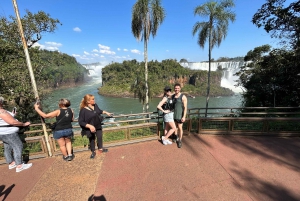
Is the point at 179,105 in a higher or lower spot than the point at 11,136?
higher

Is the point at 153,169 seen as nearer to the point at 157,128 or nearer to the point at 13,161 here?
the point at 157,128

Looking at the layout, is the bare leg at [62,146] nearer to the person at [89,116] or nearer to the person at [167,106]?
the person at [89,116]

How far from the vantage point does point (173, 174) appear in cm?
300

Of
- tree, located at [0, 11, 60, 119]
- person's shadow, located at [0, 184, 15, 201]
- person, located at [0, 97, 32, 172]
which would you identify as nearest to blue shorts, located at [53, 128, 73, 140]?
person, located at [0, 97, 32, 172]

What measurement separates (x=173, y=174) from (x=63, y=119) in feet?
8.46

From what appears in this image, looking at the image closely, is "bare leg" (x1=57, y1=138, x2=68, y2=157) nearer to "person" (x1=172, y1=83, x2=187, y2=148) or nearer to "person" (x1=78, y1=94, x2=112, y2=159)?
"person" (x1=78, y1=94, x2=112, y2=159)

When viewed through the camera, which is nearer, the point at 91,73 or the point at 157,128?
the point at 157,128

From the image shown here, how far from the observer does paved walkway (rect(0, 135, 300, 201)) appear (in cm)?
254

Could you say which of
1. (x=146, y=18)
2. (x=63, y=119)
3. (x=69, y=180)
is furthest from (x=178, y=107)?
(x=146, y=18)

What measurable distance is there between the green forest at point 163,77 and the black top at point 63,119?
5828 cm

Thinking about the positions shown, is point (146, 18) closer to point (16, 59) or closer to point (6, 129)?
point (16, 59)

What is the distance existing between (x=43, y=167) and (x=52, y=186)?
0.77 metres

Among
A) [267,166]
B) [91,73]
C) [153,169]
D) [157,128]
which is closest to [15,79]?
[157,128]

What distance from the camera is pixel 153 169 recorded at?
124 inches
